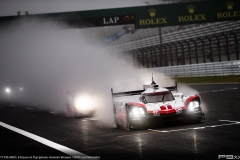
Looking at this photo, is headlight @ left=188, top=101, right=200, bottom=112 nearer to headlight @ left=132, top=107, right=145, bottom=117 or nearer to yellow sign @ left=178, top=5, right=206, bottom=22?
headlight @ left=132, top=107, right=145, bottom=117

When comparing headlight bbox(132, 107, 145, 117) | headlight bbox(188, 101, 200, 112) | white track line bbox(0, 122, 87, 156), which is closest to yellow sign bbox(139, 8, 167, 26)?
white track line bbox(0, 122, 87, 156)

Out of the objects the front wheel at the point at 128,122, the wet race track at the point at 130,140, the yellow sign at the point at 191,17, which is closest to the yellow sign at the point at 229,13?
the yellow sign at the point at 191,17

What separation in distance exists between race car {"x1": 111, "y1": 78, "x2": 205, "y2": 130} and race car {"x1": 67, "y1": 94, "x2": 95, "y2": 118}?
430 cm

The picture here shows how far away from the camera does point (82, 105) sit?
57.1 ft

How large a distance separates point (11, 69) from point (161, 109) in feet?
88.4

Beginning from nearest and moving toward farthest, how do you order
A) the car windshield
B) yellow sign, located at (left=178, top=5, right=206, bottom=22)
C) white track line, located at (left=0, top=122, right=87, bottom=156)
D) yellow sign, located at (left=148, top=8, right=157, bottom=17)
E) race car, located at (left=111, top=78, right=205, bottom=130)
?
1. white track line, located at (left=0, top=122, right=87, bottom=156)
2. race car, located at (left=111, top=78, right=205, bottom=130)
3. the car windshield
4. yellow sign, located at (left=148, top=8, right=157, bottom=17)
5. yellow sign, located at (left=178, top=5, right=206, bottom=22)

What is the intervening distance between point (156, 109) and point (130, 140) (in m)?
2.05

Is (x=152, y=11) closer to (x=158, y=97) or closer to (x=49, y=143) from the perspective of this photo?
(x=158, y=97)

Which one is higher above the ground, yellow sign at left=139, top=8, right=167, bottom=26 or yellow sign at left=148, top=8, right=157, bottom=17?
yellow sign at left=148, top=8, right=157, bottom=17

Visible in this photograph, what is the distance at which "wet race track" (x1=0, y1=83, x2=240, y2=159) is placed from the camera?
8.30 metres

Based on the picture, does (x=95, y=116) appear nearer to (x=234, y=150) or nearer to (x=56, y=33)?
(x=234, y=150)

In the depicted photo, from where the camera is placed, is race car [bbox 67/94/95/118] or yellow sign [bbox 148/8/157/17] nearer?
race car [bbox 67/94/95/118]

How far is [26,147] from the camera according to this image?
10.1 m

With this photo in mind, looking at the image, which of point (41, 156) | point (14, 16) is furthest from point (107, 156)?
point (14, 16)
